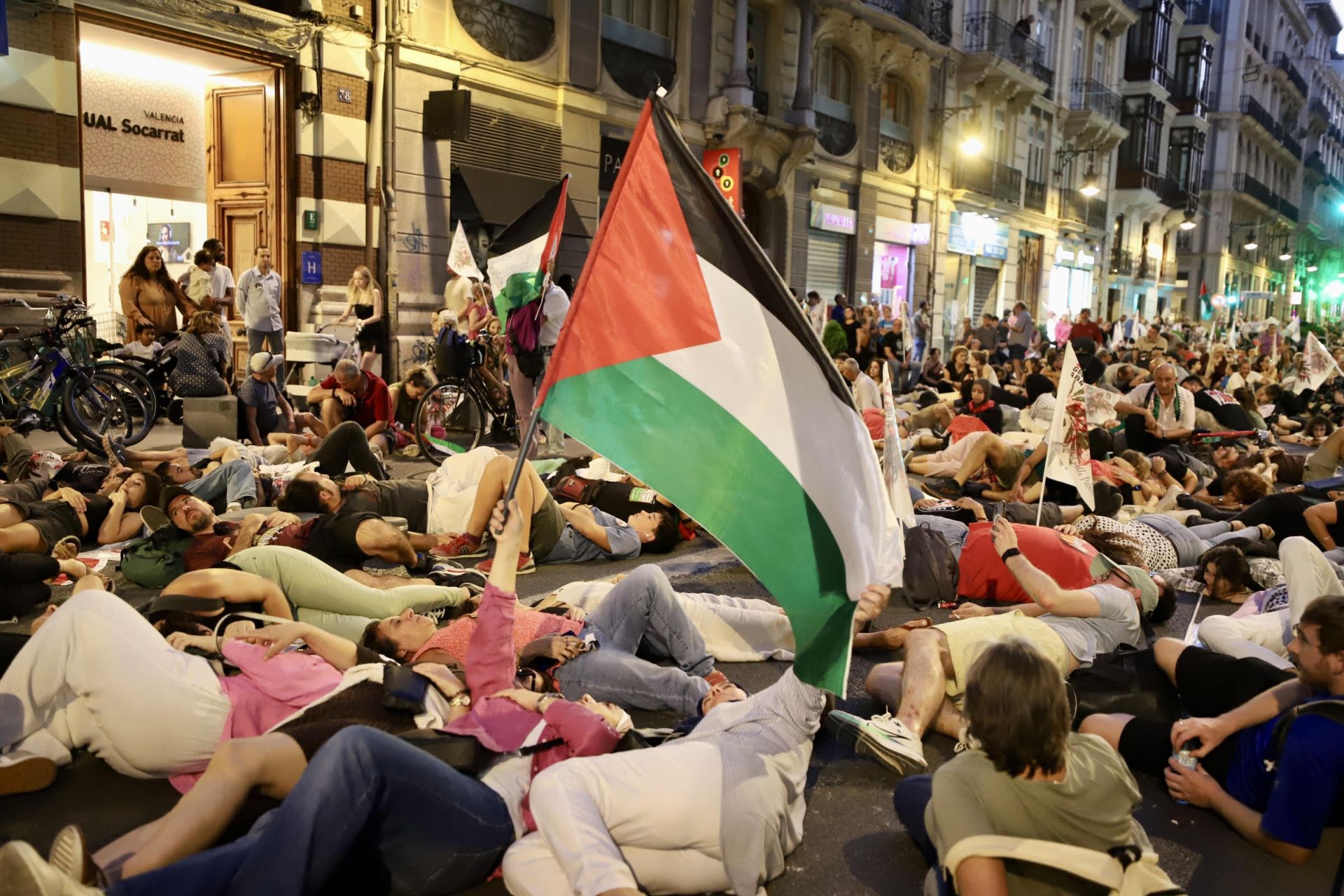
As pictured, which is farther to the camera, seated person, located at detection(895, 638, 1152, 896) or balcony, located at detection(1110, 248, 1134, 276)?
balcony, located at detection(1110, 248, 1134, 276)

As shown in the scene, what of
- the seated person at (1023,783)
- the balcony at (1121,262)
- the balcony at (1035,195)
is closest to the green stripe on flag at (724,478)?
the seated person at (1023,783)

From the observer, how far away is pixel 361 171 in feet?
47.3

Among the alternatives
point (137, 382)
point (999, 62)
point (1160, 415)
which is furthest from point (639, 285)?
point (999, 62)

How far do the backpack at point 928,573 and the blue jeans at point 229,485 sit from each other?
4404mm

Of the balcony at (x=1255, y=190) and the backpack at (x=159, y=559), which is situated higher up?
the balcony at (x=1255, y=190)

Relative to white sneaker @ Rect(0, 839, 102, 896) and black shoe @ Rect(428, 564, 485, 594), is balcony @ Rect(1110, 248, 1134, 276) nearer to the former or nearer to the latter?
black shoe @ Rect(428, 564, 485, 594)

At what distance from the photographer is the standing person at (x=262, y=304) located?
40.4 feet

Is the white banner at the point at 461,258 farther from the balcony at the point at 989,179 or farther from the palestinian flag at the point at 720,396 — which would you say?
the balcony at the point at 989,179

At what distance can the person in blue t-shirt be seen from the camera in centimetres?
310

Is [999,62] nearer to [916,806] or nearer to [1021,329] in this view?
[1021,329]

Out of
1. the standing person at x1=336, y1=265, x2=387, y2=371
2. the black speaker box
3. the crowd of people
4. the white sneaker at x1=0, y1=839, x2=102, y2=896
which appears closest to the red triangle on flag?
the crowd of people

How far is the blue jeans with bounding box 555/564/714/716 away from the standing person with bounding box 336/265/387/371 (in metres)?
9.82

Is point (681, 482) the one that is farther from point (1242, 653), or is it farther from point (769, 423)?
point (1242, 653)

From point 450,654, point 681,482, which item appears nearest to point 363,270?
point 450,654
